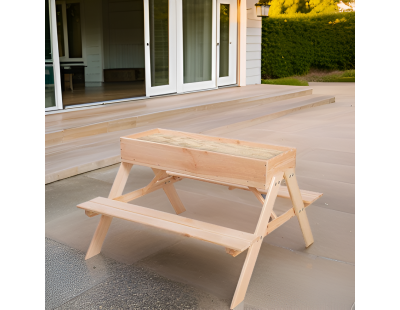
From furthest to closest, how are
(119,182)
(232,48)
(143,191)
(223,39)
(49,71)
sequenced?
1. (232,48)
2. (223,39)
3. (49,71)
4. (143,191)
5. (119,182)

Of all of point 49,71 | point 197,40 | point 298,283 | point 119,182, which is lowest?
point 298,283

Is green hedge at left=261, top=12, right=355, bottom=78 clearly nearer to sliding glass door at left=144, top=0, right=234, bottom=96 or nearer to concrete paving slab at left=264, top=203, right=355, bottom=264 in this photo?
sliding glass door at left=144, top=0, right=234, bottom=96

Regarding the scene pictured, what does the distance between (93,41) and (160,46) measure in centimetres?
382

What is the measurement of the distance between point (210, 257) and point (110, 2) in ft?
35.0

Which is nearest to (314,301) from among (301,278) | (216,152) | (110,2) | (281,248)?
(301,278)

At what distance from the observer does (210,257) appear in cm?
239

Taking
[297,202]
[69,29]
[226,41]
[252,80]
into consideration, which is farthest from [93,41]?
[297,202]

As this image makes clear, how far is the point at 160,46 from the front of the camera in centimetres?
814

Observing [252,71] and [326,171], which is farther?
[252,71]

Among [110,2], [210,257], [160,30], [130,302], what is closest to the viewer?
[130,302]

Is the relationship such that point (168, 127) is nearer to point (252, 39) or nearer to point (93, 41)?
point (252, 39)

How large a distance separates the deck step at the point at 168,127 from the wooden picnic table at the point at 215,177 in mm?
1487
